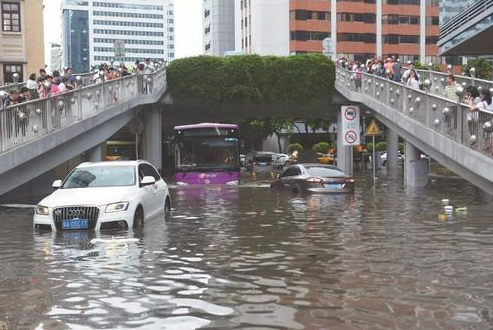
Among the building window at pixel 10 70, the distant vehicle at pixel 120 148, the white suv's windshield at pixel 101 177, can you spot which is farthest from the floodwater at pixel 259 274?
the distant vehicle at pixel 120 148

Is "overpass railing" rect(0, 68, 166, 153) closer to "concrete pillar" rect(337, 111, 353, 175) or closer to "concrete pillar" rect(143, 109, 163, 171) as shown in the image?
"concrete pillar" rect(143, 109, 163, 171)

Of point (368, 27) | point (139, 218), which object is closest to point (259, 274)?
point (139, 218)

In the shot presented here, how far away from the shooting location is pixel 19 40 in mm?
43656

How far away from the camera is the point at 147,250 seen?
38.2 ft

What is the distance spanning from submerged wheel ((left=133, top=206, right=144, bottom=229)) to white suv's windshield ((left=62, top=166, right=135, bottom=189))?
2.29 feet

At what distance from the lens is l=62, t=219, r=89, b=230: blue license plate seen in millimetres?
13188

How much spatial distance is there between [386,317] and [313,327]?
0.84m

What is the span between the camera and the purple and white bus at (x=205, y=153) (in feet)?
94.8

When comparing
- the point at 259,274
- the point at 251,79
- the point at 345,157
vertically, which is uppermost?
the point at 251,79

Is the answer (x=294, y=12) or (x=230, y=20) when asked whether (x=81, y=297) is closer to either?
(x=294, y=12)

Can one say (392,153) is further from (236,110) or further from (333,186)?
(333,186)

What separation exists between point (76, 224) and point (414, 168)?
20215mm

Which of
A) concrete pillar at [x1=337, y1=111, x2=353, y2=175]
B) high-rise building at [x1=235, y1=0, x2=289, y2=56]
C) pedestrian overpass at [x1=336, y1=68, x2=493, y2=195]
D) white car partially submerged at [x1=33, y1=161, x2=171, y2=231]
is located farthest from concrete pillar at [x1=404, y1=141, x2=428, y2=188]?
high-rise building at [x1=235, y1=0, x2=289, y2=56]

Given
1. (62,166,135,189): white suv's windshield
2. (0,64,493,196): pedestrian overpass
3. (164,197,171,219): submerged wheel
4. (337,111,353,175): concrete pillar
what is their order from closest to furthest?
→ (62,166,135,189): white suv's windshield → (0,64,493,196): pedestrian overpass → (164,197,171,219): submerged wheel → (337,111,353,175): concrete pillar
